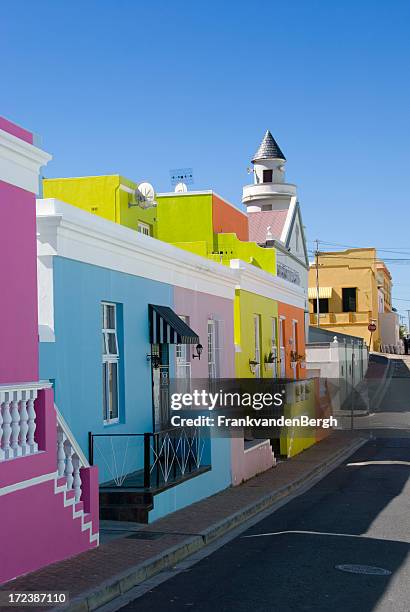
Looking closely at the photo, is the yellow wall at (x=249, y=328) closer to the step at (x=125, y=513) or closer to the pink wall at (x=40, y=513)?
the step at (x=125, y=513)

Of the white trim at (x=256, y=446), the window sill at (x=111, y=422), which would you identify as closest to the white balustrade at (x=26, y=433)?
the window sill at (x=111, y=422)

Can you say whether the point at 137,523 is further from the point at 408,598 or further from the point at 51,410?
the point at 408,598

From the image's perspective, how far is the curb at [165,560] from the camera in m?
8.57

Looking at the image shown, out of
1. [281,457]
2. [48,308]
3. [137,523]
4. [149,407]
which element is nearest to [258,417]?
[281,457]

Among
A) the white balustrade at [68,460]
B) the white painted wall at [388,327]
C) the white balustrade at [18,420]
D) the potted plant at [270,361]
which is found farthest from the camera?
the white painted wall at [388,327]

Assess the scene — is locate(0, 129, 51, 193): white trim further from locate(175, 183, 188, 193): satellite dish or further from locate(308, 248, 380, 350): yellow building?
locate(308, 248, 380, 350): yellow building

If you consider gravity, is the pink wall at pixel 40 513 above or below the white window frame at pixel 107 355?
below

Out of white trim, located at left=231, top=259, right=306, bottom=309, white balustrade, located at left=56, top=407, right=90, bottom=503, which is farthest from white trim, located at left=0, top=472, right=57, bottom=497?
white trim, located at left=231, top=259, right=306, bottom=309

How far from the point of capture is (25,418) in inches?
384

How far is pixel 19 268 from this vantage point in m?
9.95

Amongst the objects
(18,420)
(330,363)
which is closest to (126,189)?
(18,420)

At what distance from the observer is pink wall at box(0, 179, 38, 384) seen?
9.66 meters

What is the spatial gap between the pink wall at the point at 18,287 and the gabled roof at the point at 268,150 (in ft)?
167

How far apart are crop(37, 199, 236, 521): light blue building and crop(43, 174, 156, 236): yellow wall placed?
6.12 meters
